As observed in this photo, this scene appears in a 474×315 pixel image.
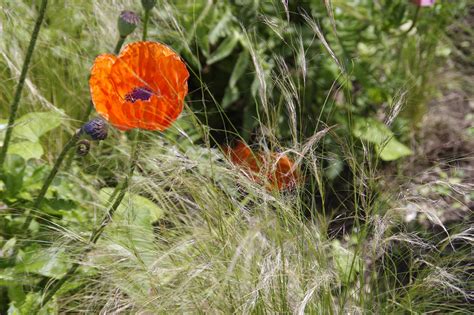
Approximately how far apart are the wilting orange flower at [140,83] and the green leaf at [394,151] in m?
1.12

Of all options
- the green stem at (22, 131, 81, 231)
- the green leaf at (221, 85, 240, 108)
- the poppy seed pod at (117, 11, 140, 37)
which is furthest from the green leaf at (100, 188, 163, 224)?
the green leaf at (221, 85, 240, 108)

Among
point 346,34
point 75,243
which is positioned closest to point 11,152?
point 75,243

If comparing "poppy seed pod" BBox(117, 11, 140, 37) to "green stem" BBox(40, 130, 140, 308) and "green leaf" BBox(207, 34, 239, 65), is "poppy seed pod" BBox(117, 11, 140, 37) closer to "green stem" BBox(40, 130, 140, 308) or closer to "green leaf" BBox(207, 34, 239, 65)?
"green stem" BBox(40, 130, 140, 308)

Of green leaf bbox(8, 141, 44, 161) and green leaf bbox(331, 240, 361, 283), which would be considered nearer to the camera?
green leaf bbox(331, 240, 361, 283)

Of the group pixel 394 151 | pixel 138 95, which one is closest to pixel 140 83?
pixel 138 95

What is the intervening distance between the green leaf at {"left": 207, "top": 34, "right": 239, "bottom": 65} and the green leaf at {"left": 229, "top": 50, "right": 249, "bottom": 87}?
4 cm

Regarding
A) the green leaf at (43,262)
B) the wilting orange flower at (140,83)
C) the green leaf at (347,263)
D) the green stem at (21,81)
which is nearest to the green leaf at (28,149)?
the green stem at (21,81)

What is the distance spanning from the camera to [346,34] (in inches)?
102

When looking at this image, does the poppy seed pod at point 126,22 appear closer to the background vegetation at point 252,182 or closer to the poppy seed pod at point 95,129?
the background vegetation at point 252,182

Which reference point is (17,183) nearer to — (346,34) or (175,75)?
(175,75)

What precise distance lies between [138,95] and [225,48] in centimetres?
100

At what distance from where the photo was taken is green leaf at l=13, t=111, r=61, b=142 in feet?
6.01

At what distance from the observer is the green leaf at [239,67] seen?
97.4 inches

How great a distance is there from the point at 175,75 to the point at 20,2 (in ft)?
3.08
